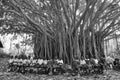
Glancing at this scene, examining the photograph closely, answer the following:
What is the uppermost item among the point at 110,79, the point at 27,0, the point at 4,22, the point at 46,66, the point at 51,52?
the point at 27,0

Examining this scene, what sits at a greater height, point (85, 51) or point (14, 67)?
point (85, 51)

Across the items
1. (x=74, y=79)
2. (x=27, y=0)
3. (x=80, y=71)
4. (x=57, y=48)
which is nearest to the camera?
(x=74, y=79)

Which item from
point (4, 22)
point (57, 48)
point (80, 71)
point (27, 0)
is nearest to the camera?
point (80, 71)

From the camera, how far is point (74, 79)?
286 cm

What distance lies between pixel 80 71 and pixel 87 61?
1.14 feet

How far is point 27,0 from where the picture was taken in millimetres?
3717

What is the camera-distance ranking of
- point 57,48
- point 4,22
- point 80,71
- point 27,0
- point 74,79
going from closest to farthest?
point 74,79
point 80,71
point 27,0
point 57,48
point 4,22

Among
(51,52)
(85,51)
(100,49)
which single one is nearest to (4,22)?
(51,52)

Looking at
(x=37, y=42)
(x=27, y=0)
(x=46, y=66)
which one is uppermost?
(x=27, y=0)

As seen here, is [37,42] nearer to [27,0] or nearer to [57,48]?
[57,48]

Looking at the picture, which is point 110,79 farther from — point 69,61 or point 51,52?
point 51,52

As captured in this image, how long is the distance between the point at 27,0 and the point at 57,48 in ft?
5.96

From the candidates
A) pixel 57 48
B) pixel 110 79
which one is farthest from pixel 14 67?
pixel 110 79

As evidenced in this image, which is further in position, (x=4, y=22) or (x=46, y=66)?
(x=4, y=22)
